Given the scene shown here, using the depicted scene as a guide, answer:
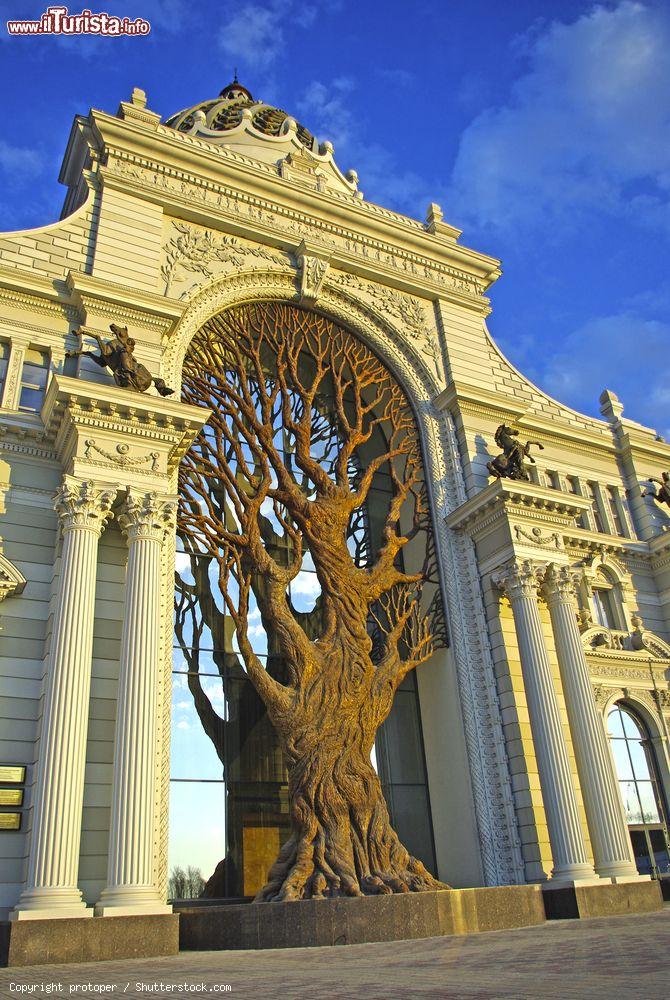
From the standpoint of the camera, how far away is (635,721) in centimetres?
2119

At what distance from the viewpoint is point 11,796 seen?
12867 mm

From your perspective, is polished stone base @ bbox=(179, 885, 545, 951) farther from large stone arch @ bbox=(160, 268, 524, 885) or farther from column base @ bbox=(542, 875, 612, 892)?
column base @ bbox=(542, 875, 612, 892)

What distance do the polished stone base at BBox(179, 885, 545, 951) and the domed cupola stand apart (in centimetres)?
1971

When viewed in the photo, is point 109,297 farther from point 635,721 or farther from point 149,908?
point 635,721

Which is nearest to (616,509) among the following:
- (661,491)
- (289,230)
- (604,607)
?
(661,491)

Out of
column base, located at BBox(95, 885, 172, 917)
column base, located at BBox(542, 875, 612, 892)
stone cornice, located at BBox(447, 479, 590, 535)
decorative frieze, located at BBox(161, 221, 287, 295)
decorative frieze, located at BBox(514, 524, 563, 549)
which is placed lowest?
column base, located at BBox(542, 875, 612, 892)

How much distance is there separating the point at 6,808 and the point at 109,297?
10.6 metres

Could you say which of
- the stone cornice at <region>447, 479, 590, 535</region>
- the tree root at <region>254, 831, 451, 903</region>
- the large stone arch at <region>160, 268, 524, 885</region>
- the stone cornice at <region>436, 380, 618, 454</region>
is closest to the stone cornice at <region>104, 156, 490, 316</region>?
the large stone arch at <region>160, 268, 524, 885</region>

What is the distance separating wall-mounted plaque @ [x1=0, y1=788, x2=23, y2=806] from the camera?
504 inches

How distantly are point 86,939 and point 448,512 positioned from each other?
42.7 ft

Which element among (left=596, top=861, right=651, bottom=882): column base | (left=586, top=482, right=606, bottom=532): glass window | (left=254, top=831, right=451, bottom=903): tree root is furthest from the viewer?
(left=586, top=482, right=606, bottom=532): glass window

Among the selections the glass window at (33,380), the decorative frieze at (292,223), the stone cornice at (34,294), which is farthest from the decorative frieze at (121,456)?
the decorative frieze at (292,223)

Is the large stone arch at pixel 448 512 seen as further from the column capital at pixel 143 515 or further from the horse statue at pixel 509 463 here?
the column capital at pixel 143 515

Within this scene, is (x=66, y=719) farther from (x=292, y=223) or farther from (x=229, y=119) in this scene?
(x=229, y=119)
